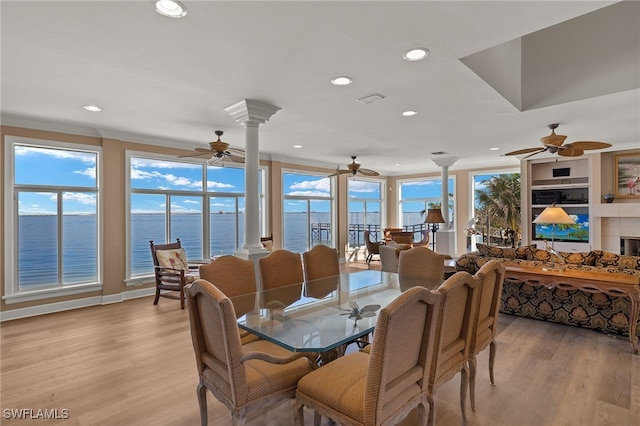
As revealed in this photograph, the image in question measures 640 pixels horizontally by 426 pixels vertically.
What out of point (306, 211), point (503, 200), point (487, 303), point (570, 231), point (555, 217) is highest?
point (503, 200)

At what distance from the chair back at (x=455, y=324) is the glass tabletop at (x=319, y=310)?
1.45 ft

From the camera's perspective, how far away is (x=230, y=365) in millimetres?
1622

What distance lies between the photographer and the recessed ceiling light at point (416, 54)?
2.40 metres

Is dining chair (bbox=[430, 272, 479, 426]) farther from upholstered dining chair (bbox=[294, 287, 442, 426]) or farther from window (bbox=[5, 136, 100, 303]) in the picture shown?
window (bbox=[5, 136, 100, 303])

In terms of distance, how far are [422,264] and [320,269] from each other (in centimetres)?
114

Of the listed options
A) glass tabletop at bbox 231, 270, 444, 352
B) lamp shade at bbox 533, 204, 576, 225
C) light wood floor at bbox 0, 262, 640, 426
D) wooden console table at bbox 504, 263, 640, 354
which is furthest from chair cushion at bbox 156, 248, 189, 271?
lamp shade at bbox 533, 204, 576, 225

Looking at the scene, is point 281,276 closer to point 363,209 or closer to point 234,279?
point 234,279

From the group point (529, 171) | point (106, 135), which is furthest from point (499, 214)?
point (106, 135)

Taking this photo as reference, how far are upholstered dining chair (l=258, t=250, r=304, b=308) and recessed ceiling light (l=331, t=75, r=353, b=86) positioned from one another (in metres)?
1.74

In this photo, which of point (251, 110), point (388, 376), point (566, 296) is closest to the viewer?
point (388, 376)

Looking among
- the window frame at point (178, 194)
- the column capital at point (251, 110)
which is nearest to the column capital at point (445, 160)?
the window frame at point (178, 194)

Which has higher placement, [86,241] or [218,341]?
[86,241]

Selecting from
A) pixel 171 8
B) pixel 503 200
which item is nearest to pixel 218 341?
pixel 171 8

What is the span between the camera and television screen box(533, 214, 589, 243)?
700 cm
